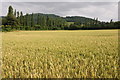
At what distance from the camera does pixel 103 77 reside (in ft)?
6.57

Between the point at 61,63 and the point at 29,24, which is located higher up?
the point at 29,24

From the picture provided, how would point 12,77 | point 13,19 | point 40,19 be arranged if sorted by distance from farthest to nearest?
1. point 40,19
2. point 13,19
3. point 12,77

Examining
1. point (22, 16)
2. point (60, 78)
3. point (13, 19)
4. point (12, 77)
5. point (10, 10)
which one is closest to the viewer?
point (60, 78)

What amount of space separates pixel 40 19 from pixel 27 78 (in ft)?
296

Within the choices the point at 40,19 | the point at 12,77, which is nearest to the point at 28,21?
the point at 40,19

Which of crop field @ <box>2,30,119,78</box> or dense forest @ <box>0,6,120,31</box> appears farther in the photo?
dense forest @ <box>0,6,120,31</box>

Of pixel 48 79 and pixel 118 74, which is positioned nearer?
pixel 48 79

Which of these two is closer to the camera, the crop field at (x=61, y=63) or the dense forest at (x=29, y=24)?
the crop field at (x=61, y=63)

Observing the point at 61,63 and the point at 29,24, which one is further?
the point at 29,24

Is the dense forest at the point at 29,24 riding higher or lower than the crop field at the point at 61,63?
higher

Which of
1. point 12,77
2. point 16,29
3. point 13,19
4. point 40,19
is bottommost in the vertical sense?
point 12,77

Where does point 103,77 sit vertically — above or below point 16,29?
below

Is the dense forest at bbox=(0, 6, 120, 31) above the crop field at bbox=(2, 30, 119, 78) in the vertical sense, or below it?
above

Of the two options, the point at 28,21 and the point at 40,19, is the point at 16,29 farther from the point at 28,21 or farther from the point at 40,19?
the point at 40,19
